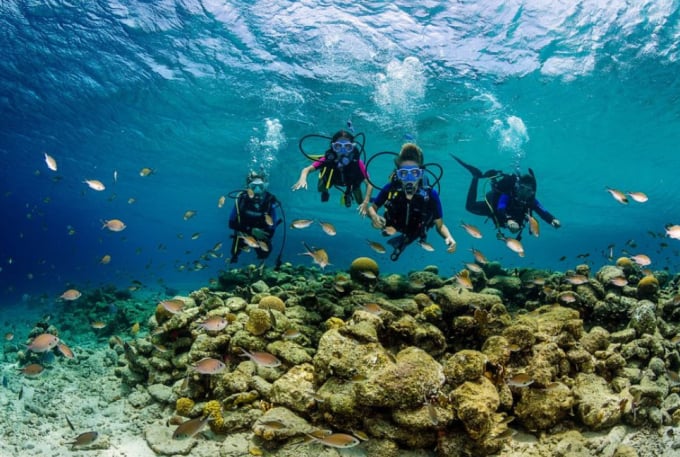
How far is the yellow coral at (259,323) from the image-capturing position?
5.86 m

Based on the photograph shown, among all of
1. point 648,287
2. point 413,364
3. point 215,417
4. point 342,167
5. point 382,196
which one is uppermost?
point 342,167

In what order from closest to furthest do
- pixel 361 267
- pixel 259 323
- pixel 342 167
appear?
pixel 259 323, pixel 361 267, pixel 342 167

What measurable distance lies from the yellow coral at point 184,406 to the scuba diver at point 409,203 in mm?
4339

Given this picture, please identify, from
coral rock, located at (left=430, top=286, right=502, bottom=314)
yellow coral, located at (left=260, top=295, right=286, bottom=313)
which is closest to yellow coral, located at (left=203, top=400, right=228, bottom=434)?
yellow coral, located at (left=260, top=295, right=286, bottom=313)

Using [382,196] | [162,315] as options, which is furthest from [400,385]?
[162,315]

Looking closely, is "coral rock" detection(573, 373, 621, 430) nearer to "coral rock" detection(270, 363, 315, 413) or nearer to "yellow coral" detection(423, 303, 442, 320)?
"yellow coral" detection(423, 303, 442, 320)

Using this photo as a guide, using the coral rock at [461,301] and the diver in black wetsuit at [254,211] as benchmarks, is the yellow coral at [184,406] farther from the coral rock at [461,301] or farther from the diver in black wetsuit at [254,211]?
the diver in black wetsuit at [254,211]

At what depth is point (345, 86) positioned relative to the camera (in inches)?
685

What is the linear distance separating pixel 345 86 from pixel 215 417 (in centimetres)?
1554

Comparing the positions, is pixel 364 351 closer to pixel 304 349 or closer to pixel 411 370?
pixel 411 370

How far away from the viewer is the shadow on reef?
4.41 metres

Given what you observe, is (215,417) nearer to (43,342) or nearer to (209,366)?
(209,366)

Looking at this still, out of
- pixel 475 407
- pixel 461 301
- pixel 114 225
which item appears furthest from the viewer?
pixel 114 225

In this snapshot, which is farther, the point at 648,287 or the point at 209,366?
the point at 648,287
